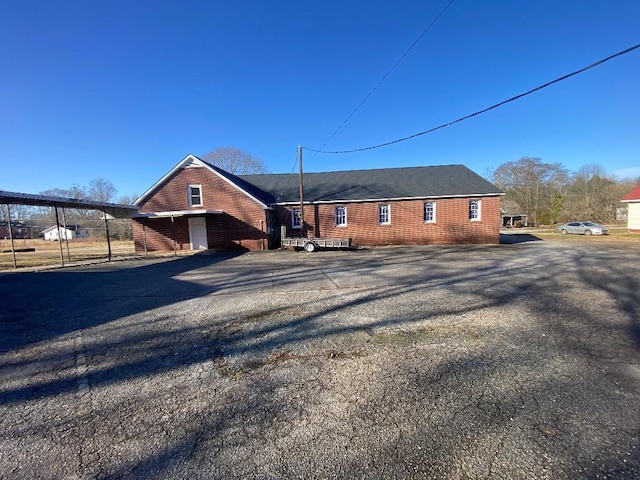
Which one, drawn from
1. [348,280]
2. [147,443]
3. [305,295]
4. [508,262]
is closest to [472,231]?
[508,262]

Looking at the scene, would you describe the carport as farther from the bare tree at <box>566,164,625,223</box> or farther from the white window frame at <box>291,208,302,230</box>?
the bare tree at <box>566,164,625,223</box>

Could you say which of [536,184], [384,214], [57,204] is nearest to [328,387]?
[57,204]

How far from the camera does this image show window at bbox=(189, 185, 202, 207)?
20391 millimetres

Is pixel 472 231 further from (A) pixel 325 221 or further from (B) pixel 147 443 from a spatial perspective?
(B) pixel 147 443

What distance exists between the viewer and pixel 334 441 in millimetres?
2447

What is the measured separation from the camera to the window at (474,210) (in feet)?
68.8

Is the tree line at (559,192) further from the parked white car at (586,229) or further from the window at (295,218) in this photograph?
the window at (295,218)

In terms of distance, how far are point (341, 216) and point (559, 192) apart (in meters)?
45.5

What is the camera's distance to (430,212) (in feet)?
70.3

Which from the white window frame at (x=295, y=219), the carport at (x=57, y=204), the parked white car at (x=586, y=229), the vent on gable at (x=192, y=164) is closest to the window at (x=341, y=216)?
the white window frame at (x=295, y=219)

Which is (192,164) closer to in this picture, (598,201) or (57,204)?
(57,204)

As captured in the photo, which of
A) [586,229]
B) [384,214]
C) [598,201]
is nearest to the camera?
[384,214]

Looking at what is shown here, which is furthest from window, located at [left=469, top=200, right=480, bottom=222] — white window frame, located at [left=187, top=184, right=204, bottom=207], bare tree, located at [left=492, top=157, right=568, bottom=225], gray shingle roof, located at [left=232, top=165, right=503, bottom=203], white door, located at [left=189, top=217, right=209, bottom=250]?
bare tree, located at [left=492, top=157, right=568, bottom=225]

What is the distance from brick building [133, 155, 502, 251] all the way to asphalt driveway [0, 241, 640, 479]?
13504mm
